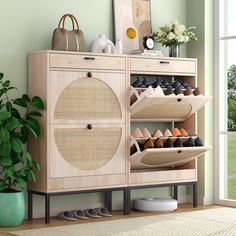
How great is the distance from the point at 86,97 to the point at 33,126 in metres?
0.60

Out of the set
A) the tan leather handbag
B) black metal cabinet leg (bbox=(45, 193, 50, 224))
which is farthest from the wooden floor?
the tan leather handbag

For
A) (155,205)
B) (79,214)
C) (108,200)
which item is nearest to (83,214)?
(79,214)

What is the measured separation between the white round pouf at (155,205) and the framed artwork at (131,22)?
5.10 ft

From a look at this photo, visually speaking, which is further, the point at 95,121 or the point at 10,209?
the point at 95,121

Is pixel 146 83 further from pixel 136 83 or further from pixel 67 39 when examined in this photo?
pixel 67 39

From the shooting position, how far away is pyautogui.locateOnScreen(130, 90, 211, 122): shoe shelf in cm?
642

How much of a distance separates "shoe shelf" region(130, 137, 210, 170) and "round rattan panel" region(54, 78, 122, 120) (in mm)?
398

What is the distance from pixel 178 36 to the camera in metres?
6.86

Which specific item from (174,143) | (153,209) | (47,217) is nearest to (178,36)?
(174,143)

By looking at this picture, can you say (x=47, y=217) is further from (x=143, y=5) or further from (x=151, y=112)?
(x=143, y=5)

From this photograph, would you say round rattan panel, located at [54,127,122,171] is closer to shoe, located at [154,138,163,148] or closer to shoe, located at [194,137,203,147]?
shoe, located at [154,138,163,148]

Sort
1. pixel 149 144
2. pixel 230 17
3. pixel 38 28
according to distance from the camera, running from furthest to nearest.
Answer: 1. pixel 230 17
2. pixel 149 144
3. pixel 38 28

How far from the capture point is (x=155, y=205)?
668cm

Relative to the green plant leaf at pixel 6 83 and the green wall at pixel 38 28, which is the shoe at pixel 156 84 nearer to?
the green wall at pixel 38 28
